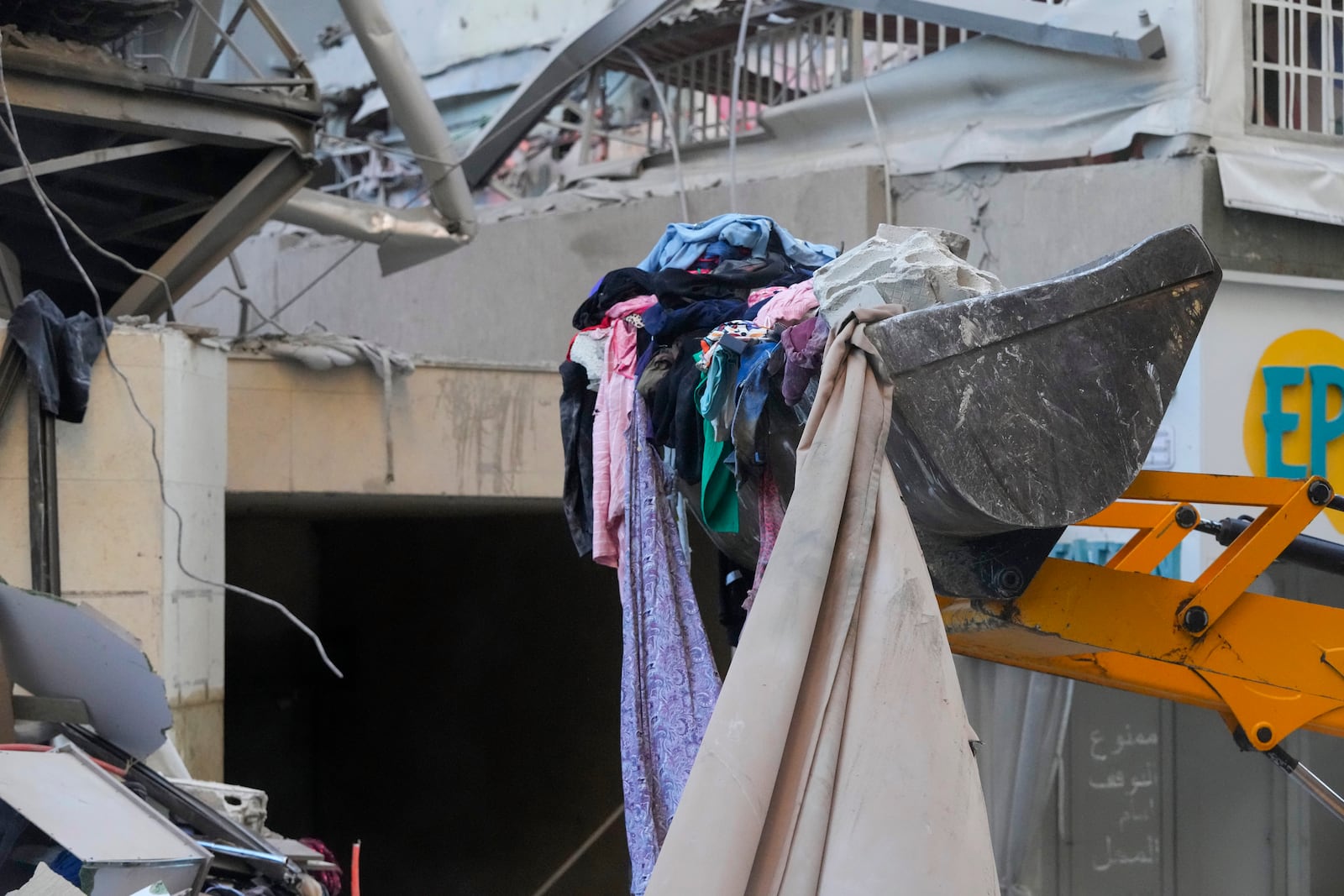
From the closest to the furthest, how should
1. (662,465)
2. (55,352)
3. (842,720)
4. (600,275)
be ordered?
1. (842,720)
2. (662,465)
3. (55,352)
4. (600,275)

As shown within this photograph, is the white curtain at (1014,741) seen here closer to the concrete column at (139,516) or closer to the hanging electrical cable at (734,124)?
the concrete column at (139,516)

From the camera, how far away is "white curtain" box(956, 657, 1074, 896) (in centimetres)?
545

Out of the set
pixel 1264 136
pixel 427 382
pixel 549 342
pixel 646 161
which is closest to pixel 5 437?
pixel 427 382

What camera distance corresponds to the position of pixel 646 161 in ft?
31.8

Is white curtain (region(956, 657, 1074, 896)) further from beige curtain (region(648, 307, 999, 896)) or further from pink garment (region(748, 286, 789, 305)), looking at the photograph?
beige curtain (region(648, 307, 999, 896))

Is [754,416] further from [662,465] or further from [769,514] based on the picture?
[662,465]

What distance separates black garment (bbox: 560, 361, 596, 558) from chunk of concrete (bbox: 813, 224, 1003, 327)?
3.46ft

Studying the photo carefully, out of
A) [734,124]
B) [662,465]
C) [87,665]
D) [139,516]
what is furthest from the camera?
[734,124]

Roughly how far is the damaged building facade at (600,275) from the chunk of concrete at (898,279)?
3.21 m

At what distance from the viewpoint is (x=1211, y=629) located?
2836 mm

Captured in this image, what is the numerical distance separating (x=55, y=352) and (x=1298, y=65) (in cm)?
622

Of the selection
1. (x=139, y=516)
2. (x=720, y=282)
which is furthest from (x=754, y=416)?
(x=139, y=516)

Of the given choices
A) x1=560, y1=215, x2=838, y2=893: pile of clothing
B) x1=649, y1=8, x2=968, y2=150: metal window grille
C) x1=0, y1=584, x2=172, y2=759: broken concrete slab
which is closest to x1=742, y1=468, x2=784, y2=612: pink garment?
x1=560, y1=215, x2=838, y2=893: pile of clothing

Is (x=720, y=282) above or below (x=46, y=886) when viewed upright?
above
